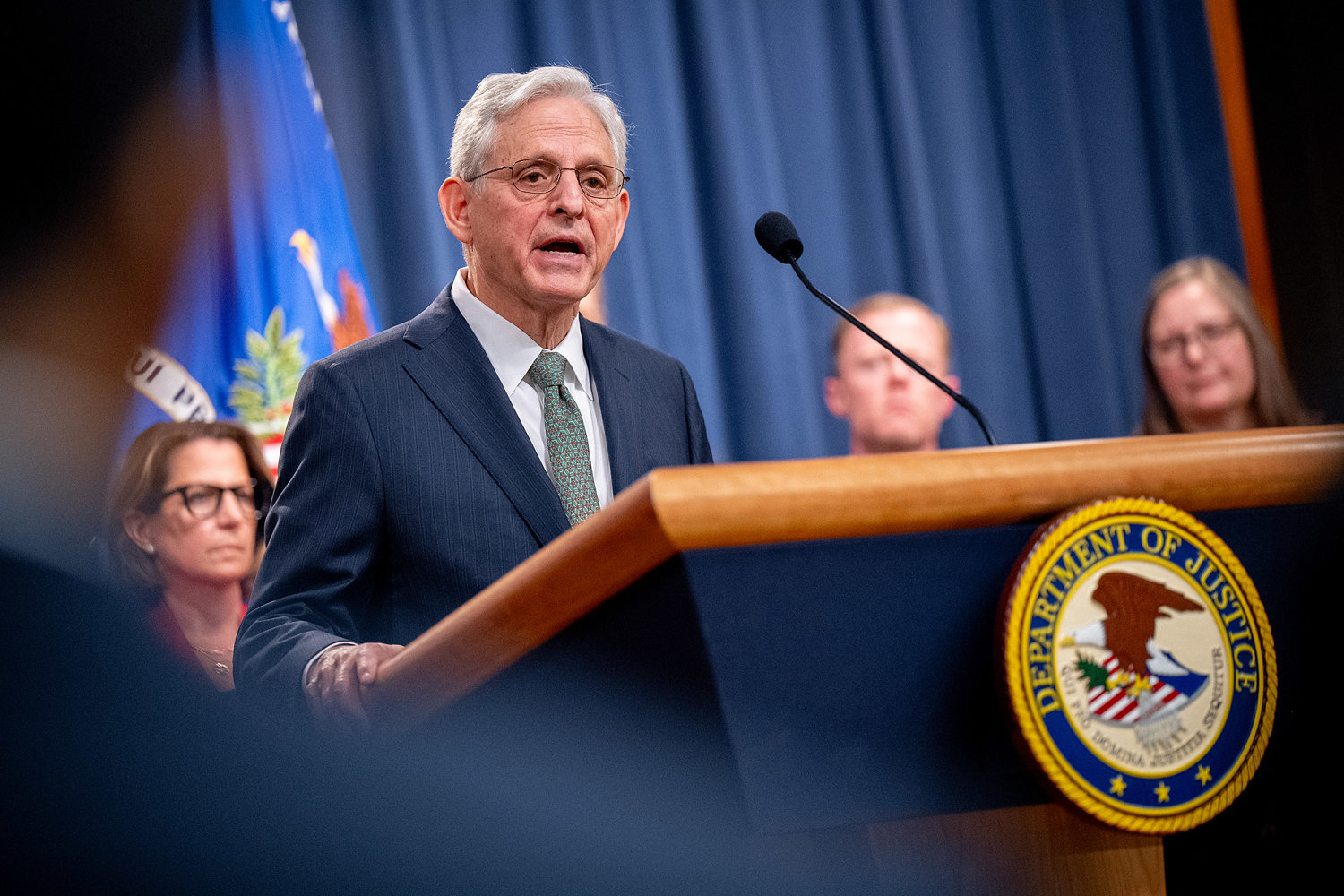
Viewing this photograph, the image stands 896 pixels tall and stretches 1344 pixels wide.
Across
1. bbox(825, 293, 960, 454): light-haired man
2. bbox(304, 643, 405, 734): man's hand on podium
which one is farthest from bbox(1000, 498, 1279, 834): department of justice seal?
bbox(825, 293, 960, 454): light-haired man

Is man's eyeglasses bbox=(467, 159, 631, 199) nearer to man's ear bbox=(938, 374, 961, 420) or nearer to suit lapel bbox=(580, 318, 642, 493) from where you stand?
suit lapel bbox=(580, 318, 642, 493)

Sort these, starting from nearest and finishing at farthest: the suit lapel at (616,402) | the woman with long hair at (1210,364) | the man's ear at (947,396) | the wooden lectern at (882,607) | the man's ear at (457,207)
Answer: the wooden lectern at (882,607)
the suit lapel at (616,402)
the man's ear at (457,207)
the woman with long hair at (1210,364)
the man's ear at (947,396)

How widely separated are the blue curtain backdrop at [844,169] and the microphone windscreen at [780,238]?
1.98 m

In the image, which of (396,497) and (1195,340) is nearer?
(396,497)

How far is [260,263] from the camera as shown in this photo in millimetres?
2895

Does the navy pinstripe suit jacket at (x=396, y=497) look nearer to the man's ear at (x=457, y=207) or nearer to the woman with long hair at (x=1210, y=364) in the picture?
the man's ear at (x=457, y=207)

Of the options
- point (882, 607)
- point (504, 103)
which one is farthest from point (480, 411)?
point (882, 607)

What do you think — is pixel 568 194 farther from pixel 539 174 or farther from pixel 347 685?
pixel 347 685

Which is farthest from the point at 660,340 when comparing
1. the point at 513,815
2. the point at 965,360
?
the point at 513,815

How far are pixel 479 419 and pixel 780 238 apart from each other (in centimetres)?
40

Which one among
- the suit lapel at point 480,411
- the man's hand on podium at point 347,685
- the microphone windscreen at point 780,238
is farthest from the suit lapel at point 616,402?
the man's hand on podium at point 347,685

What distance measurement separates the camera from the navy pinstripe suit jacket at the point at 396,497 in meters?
1.16

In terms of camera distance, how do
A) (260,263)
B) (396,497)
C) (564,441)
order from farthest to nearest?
(260,263) → (564,441) → (396,497)

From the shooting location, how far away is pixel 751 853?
27.0 inches
